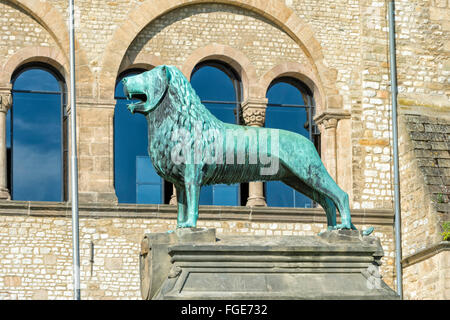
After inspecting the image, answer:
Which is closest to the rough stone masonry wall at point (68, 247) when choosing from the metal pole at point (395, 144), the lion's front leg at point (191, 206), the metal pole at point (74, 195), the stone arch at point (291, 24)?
the metal pole at point (74, 195)

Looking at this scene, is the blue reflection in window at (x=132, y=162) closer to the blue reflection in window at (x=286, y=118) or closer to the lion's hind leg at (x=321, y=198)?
the blue reflection in window at (x=286, y=118)

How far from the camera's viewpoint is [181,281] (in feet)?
31.8

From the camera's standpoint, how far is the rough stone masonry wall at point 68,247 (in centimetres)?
2070

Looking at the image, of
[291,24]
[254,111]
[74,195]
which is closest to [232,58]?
[254,111]

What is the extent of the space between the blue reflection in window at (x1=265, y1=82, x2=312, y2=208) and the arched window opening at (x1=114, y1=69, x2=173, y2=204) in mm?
2296

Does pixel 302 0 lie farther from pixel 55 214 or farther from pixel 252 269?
pixel 252 269

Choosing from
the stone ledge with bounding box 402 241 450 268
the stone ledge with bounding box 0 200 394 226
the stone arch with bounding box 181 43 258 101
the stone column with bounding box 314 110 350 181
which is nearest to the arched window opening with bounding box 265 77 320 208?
the stone column with bounding box 314 110 350 181

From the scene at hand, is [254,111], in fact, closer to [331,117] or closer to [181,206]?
[331,117]

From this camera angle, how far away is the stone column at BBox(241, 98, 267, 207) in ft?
73.0

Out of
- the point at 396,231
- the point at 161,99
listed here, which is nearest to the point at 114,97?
the point at 396,231

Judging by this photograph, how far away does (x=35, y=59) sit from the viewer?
2200 cm

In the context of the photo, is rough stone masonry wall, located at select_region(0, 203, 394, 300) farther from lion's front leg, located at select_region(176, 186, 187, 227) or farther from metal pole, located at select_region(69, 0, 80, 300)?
lion's front leg, located at select_region(176, 186, 187, 227)

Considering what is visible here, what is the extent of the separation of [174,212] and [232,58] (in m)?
3.44

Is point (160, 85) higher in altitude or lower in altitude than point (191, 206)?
higher
